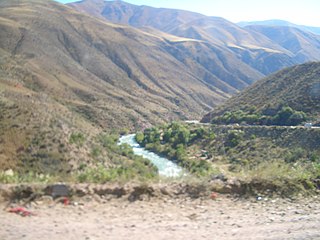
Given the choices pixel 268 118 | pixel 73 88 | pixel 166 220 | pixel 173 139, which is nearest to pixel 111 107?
pixel 73 88

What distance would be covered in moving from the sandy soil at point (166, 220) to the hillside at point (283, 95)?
56121mm

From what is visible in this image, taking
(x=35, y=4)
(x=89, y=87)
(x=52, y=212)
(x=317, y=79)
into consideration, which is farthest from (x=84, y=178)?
(x=35, y=4)

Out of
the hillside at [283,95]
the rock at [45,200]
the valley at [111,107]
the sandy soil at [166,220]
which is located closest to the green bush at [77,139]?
the valley at [111,107]

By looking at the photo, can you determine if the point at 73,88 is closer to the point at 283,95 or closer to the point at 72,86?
the point at 72,86

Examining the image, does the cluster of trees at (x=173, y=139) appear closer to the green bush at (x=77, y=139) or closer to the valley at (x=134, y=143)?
the valley at (x=134, y=143)

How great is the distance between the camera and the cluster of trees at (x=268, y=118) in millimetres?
61469

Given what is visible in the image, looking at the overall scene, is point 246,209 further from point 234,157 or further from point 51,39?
point 51,39

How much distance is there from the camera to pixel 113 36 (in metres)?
184

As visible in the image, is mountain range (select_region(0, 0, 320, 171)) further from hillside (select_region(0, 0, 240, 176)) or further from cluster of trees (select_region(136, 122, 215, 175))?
cluster of trees (select_region(136, 122, 215, 175))

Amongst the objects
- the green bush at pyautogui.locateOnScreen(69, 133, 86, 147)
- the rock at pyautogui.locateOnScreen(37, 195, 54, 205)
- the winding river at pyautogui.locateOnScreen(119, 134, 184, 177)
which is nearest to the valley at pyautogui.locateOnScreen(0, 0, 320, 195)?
the green bush at pyautogui.locateOnScreen(69, 133, 86, 147)

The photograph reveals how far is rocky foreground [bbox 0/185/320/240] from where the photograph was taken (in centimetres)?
543

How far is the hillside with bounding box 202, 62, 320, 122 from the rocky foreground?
5598cm

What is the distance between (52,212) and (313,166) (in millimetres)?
5998

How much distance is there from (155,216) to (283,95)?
71433mm
